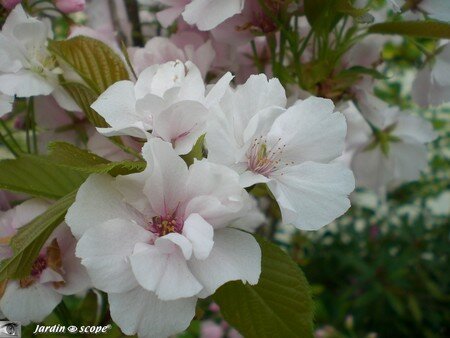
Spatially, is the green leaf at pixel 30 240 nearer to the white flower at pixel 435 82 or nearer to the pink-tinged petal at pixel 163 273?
the pink-tinged petal at pixel 163 273

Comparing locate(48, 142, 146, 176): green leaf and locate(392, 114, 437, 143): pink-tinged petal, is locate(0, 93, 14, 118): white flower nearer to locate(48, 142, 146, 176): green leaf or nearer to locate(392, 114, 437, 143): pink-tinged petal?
locate(48, 142, 146, 176): green leaf

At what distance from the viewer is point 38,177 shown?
19.4 inches

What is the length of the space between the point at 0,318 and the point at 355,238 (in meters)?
1.49

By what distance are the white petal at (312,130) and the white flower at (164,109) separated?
5 cm

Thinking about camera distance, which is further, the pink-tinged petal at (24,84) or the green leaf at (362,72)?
the green leaf at (362,72)

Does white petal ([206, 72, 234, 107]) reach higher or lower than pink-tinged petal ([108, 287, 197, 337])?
higher

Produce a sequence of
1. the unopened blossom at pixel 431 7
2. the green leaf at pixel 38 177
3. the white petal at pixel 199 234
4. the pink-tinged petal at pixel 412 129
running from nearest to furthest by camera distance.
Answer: the white petal at pixel 199 234 → the green leaf at pixel 38 177 → the unopened blossom at pixel 431 7 → the pink-tinged petal at pixel 412 129

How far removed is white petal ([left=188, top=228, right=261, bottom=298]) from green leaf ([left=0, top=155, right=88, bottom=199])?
15 centimetres

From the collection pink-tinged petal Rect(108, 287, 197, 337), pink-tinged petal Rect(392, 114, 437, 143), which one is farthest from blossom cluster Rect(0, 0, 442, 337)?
pink-tinged petal Rect(392, 114, 437, 143)

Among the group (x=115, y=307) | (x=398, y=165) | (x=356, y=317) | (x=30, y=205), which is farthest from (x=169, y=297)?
(x=356, y=317)

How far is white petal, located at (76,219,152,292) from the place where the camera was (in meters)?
0.37

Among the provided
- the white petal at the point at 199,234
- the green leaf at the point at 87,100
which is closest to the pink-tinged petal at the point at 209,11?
the green leaf at the point at 87,100

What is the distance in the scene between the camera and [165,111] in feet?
1.37

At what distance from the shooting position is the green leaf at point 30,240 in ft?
1.30
